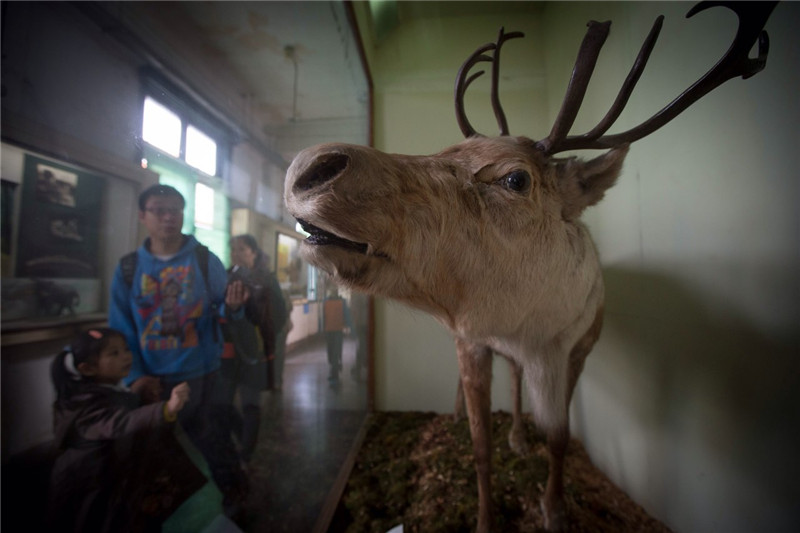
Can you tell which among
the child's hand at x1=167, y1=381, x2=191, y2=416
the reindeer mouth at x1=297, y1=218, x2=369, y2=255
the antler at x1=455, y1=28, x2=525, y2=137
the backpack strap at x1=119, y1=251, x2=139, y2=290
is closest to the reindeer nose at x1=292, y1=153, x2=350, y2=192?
the reindeer mouth at x1=297, y1=218, x2=369, y2=255

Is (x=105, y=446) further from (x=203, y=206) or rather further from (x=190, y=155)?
(x=190, y=155)

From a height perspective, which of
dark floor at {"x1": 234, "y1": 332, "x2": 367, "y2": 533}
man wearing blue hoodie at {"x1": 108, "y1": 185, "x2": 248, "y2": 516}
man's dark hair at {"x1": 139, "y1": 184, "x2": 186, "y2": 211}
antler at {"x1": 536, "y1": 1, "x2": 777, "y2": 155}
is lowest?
dark floor at {"x1": 234, "y1": 332, "x2": 367, "y2": 533}

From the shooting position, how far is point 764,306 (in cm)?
102

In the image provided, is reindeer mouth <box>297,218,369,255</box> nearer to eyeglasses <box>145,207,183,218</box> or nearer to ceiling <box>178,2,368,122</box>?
eyeglasses <box>145,207,183,218</box>

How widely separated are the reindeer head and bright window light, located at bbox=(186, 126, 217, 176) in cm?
47

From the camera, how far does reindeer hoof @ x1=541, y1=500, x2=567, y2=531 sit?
5.15 feet

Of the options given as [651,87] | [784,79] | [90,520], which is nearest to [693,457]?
[784,79]

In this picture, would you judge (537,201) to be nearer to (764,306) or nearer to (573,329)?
(573,329)

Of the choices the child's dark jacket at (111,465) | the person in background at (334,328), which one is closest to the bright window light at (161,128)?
the child's dark jacket at (111,465)

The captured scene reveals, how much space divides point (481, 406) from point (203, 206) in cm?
170

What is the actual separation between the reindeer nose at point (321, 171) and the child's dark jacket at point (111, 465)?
0.91 meters

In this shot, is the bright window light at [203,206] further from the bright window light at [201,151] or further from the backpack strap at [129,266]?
the backpack strap at [129,266]

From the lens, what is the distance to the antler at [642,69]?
88 centimetres

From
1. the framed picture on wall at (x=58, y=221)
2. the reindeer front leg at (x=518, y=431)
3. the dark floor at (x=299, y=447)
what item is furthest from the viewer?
the reindeer front leg at (x=518, y=431)
